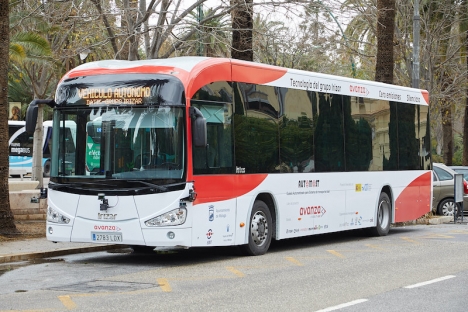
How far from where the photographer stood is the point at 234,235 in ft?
44.8

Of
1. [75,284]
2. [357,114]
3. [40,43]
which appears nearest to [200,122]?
[75,284]

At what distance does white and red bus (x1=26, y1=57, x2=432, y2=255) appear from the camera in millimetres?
12727

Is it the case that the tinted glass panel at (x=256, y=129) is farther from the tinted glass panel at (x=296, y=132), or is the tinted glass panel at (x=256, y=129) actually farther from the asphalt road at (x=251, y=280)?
the asphalt road at (x=251, y=280)

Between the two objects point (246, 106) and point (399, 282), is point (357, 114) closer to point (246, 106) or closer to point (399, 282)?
point (246, 106)

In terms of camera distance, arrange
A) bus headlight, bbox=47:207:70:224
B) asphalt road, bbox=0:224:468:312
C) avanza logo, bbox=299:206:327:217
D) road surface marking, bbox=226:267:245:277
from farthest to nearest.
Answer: avanza logo, bbox=299:206:327:217, bus headlight, bbox=47:207:70:224, road surface marking, bbox=226:267:245:277, asphalt road, bbox=0:224:468:312

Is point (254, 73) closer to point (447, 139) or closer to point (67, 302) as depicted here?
point (67, 302)

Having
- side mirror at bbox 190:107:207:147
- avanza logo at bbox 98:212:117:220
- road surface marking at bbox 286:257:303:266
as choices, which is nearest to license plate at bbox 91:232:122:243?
avanza logo at bbox 98:212:117:220

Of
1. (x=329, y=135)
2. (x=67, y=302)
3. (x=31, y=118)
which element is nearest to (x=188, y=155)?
(x=31, y=118)

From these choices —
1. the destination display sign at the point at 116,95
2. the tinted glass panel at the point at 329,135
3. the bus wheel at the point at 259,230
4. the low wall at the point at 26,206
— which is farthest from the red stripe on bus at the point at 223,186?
the low wall at the point at 26,206

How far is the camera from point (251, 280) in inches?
444

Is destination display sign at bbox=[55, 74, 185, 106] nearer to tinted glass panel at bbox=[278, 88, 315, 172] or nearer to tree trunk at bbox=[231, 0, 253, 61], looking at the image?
tinted glass panel at bbox=[278, 88, 315, 172]

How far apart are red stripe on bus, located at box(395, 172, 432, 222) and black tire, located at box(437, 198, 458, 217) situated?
5640mm

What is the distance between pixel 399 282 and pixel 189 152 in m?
3.60

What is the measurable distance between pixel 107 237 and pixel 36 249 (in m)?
2.50
